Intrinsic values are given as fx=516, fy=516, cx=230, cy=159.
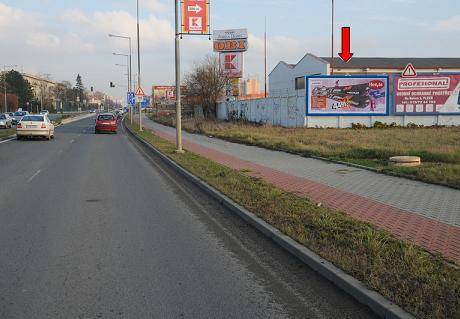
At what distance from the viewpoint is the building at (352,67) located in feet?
225

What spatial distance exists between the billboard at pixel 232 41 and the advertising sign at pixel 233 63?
0.54 metres

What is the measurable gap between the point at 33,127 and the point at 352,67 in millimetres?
50690

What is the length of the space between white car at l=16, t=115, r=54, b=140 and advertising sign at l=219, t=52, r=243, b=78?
27.5 metres

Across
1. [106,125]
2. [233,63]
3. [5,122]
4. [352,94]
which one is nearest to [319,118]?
[352,94]

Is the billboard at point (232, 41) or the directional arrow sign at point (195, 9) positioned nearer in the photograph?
the directional arrow sign at point (195, 9)

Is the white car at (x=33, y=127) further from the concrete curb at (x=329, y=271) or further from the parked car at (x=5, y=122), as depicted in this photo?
the concrete curb at (x=329, y=271)

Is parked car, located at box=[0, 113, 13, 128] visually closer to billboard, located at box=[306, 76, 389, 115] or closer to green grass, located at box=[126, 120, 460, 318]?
billboard, located at box=[306, 76, 389, 115]

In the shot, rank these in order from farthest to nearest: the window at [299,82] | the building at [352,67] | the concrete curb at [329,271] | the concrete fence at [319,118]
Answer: the window at [299,82] → the building at [352,67] → the concrete fence at [319,118] → the concrete curb at [329,271]

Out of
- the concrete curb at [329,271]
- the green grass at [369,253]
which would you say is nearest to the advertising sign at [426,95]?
the green grass at [369,253]

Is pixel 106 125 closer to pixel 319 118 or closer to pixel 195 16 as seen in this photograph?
pixel 319 118

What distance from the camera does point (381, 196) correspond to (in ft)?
33.4

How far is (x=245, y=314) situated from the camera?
4562 mm

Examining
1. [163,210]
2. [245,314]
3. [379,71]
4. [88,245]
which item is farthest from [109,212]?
[379,71]

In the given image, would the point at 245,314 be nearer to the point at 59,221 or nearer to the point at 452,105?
the point at 59,221
